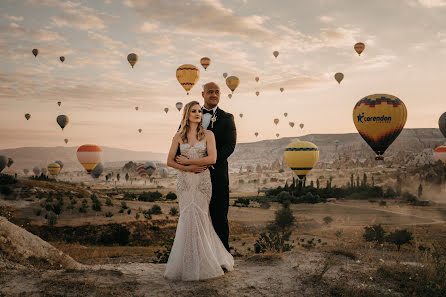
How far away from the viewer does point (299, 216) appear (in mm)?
38406

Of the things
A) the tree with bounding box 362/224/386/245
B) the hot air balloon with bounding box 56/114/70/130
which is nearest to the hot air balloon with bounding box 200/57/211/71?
the hot air balloon with bounding box 56/114/70/130

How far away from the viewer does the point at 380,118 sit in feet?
104

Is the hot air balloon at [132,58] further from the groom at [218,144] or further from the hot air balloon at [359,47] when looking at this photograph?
the groom at [218,144]

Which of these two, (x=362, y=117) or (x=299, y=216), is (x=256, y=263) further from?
(x=299, y=216)

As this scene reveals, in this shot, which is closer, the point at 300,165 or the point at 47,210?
the point at 47,210

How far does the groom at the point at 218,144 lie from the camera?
6953mm

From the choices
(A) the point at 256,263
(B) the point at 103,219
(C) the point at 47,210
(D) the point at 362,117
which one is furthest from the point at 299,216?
(A) the point at 256,263

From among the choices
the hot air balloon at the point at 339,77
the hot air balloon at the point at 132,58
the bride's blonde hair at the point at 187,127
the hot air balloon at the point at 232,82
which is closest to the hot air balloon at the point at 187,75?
the hot air balloon at the point at 232,82

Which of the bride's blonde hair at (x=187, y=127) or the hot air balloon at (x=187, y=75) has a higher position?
the hot air balloon at (x=187, y=75)

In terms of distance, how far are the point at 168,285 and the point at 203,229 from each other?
1067 millimetres

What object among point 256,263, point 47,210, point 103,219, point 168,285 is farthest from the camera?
point 47,210

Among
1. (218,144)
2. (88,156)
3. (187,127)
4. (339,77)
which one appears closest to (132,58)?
(88,156)

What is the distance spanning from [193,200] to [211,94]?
1.92m

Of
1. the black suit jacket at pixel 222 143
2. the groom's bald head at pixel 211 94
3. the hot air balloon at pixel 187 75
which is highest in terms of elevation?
the hot air balloon at pixel 187 75
